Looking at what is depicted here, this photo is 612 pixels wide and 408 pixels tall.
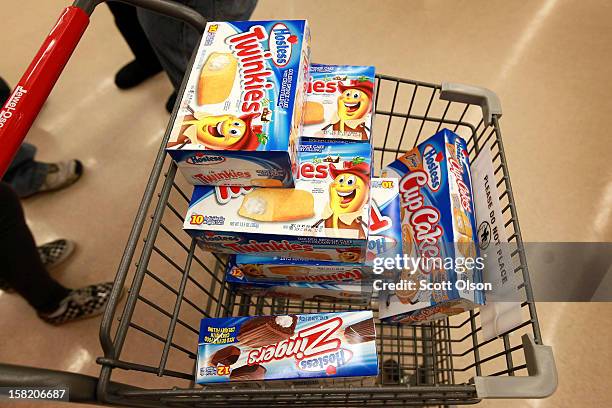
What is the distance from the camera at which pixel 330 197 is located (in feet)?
2.39

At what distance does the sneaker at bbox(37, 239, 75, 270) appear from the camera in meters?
1.52

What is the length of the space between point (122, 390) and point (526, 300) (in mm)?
652

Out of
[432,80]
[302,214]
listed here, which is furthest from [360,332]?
[432,80]

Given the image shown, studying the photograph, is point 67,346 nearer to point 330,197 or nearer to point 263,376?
point 263,376

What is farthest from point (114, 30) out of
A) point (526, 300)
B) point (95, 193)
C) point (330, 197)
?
point (526, 300)

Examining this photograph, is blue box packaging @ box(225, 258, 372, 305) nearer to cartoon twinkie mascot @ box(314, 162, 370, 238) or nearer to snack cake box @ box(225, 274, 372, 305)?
snack cake box @ box(225, 274, 372, 305)

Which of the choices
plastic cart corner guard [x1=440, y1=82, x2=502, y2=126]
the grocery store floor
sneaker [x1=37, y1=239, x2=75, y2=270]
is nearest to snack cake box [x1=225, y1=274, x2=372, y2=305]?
plastic cart corner guard [x1=440, y1=82, x2=502, y2=126]

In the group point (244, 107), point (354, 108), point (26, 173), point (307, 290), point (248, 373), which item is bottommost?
point (248, 373)

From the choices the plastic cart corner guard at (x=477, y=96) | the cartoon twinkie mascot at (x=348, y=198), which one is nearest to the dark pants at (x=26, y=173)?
the cartoon twinkie mascot at (x=348, y=198)

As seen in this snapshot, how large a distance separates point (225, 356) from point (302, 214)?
0.29 metres

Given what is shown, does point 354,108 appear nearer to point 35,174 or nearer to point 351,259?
point 351,259

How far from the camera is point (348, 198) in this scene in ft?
2.38

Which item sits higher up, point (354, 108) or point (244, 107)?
point (354, 108)

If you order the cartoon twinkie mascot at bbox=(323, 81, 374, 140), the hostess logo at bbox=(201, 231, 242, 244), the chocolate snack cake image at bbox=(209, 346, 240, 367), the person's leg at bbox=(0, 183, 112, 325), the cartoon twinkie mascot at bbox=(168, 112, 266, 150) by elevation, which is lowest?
the chocolate snack cake image at bbox=(209, 346, 240, 367)
